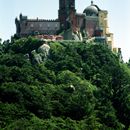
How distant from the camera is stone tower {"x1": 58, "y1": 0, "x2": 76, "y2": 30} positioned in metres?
139

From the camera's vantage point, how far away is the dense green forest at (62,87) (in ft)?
317

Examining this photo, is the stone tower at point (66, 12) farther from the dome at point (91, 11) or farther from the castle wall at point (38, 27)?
the dome at point (91, 11)

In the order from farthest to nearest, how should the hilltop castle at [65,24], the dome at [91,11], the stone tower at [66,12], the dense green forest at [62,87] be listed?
the dome at [91,11], the hilltop castle at [65,24], the stone tower at [66,12], the dense green forest at [62,87]

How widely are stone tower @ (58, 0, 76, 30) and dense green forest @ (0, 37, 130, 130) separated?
8.02 m

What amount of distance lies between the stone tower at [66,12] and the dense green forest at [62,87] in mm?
8021

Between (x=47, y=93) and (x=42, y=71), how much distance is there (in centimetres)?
1216

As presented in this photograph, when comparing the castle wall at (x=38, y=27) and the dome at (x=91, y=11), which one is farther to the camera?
the dome at (x=91, y=11)

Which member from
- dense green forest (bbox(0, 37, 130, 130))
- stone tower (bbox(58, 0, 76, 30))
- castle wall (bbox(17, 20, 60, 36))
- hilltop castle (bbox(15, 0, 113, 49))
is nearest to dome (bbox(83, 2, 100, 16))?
hilltop castle (bbox(15, 0, 113, 49))

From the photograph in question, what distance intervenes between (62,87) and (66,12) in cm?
3374

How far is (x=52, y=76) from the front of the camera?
383ft

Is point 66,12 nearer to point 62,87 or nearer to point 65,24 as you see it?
point 65,24

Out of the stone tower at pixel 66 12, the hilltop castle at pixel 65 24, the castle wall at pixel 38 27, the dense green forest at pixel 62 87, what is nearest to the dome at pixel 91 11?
the hilltop castle at pixel 65 24

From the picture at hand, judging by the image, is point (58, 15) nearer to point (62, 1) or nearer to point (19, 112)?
point (62, 1)

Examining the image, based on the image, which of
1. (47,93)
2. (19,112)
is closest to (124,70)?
(47,93)
